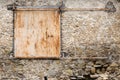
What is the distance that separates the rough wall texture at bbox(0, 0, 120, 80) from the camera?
1224 cm

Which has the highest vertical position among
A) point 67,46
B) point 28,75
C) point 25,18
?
point 25,18

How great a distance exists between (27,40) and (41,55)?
2.03 ft

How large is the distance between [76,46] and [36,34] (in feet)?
4.13

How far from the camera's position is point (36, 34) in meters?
12.3

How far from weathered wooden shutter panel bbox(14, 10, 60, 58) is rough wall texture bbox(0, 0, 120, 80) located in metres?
0.17

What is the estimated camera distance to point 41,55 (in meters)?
12.3

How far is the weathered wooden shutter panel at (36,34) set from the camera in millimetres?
12312

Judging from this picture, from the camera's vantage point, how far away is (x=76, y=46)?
12367mm

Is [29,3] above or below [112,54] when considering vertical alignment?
above

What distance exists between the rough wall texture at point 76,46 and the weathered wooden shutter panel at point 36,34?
0.17m

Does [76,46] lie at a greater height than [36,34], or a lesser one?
lesser

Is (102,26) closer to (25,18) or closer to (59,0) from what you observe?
(59,0)

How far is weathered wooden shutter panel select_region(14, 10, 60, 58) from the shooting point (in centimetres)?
1231

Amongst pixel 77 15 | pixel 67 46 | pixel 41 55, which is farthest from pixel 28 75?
pixel 77 15
